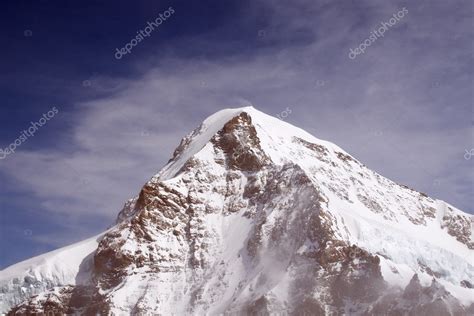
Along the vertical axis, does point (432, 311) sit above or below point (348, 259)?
below

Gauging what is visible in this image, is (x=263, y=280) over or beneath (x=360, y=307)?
over

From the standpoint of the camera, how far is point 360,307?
18750 cm

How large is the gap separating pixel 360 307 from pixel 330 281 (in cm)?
1006

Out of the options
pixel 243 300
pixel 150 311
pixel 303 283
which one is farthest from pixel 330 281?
pixel 150 311

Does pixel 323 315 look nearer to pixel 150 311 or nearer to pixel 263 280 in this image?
pixel 263 280

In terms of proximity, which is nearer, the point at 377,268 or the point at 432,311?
the point at 432,311

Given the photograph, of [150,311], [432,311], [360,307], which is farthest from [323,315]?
[150,311]

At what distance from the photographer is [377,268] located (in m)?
194

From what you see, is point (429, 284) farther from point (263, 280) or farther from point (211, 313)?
point (211, 313)

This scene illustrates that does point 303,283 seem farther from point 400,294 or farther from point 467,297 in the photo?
point 467,297

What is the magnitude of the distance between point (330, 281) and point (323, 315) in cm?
1070

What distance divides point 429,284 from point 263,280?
38557 millimetres

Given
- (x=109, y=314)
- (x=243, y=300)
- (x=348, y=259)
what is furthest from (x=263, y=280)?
(x=109, y=314)

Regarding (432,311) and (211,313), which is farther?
(211,313)
